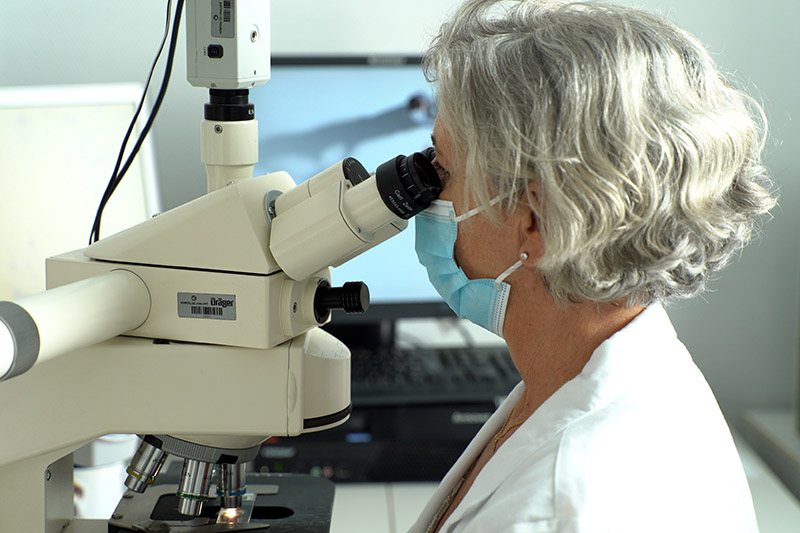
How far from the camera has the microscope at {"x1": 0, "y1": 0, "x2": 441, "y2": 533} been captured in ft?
2.34

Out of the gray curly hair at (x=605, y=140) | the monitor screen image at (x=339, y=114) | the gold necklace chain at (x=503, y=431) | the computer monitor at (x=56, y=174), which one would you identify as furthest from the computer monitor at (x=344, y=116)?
the gray curly hair at (x=605, y=140)

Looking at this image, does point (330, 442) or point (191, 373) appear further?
point (330, 442)

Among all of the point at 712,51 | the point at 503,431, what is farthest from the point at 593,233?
the point at 712,51

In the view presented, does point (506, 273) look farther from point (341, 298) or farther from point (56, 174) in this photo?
point (56, 174)

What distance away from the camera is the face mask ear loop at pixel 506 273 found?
2.78ft

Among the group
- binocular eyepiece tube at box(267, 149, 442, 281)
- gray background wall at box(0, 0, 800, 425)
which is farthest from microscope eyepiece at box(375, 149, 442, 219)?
gray background wall at box(0, 0, 800, 425)

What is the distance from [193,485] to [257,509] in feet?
0.45

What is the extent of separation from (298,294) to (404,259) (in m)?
0.97

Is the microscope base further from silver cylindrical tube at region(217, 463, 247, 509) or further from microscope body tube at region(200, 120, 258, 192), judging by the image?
microscope body tube at region(200, 120, 258, 192)

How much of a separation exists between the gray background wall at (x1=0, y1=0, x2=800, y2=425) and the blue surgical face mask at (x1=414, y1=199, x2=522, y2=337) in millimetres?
949

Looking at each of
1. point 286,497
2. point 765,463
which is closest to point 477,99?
point 286,497

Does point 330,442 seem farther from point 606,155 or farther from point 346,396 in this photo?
point 606,155

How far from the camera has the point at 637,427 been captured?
746mm

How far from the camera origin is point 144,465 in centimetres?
80
